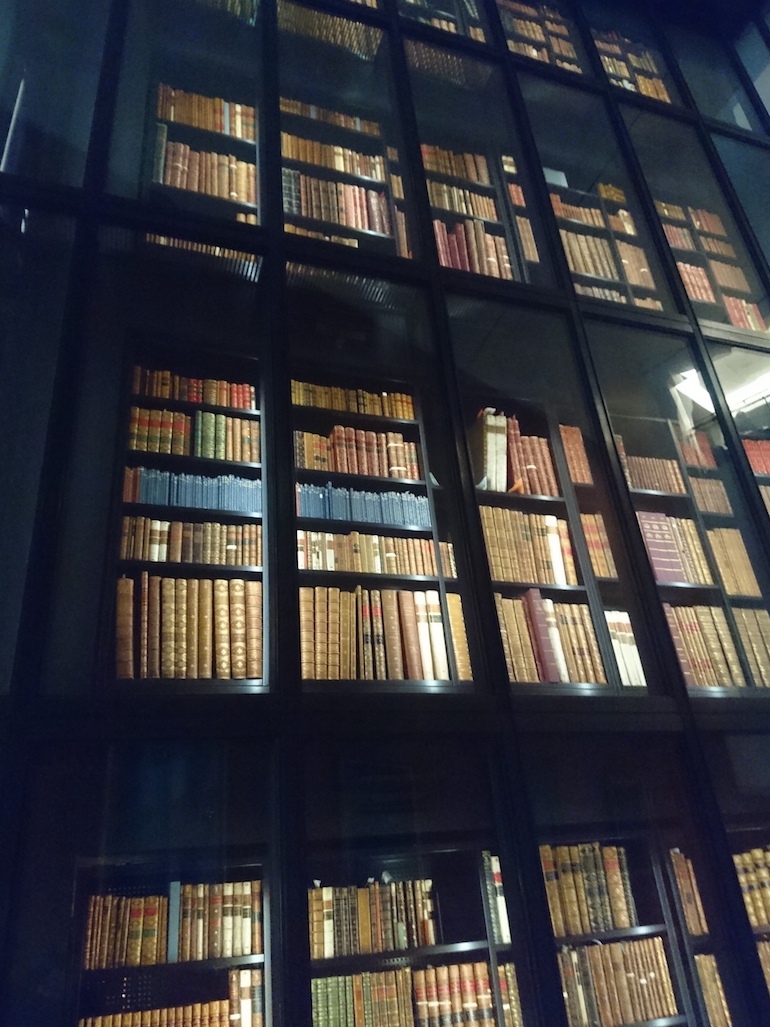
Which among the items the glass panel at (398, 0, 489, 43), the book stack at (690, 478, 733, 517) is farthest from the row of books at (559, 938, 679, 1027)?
the glass panel at (398, 0, 489, 43)

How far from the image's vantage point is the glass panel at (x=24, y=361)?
127 cm

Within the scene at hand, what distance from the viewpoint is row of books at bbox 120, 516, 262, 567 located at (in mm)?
1690

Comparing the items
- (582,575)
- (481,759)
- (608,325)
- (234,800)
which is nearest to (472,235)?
(608,325)

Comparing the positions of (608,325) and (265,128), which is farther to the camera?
(608,325)

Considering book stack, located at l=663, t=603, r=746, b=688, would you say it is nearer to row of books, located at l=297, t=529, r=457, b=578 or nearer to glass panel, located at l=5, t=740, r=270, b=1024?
row of books, located at l=297, t=529, r=457, b=578

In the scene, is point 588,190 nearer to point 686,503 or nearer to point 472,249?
point 472,249

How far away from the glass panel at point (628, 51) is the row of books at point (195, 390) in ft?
8.29

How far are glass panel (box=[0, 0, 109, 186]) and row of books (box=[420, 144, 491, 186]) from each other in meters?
1.30

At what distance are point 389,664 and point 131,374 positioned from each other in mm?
1165

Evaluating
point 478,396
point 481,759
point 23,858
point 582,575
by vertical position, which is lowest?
point 23,858

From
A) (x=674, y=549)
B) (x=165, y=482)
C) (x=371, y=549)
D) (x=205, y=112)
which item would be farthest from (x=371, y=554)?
(x=205, y=112)

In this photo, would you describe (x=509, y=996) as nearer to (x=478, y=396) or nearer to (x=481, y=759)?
(x=481, y=759)

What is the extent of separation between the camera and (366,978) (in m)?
1.44

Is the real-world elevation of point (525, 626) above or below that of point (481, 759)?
above
